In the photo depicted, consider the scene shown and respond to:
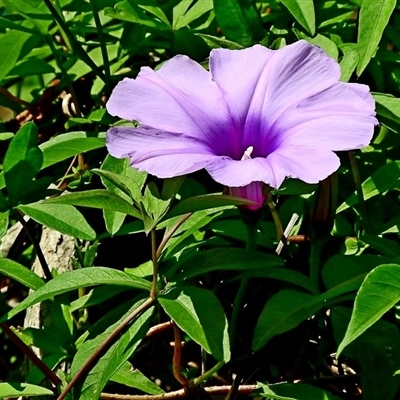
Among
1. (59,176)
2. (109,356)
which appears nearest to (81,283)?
(109,356)

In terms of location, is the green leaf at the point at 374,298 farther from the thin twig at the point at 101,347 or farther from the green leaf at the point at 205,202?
the thin twig at the point at 101,347

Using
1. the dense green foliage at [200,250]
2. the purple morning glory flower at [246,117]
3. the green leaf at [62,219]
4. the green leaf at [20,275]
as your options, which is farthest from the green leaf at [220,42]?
the green leaf at [20,275]

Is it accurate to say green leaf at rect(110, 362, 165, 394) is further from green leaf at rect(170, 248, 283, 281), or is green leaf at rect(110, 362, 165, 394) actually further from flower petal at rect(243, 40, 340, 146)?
flower petal at rect(243, 40, 340, 146)

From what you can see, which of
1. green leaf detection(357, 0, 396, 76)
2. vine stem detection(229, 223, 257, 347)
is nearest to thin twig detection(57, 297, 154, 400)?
vine stem detection(229, 223, 257, 347)

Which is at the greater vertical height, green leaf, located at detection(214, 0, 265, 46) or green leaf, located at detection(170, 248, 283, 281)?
green leaf, located at detection(214, 0, 265, 46)

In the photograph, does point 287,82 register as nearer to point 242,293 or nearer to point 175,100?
point 175,100

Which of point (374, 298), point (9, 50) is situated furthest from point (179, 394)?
point (9, 50)

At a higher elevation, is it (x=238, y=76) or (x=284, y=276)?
(x=238, y=76)
